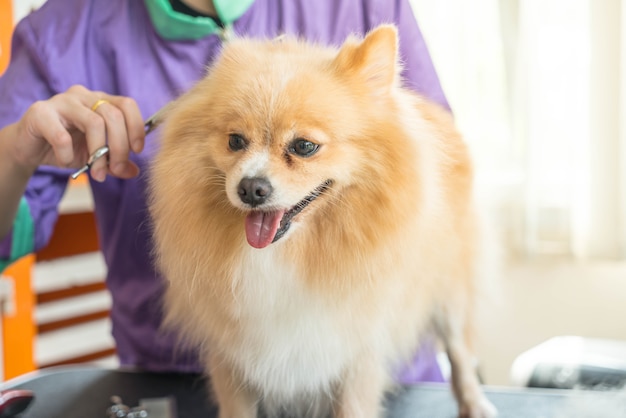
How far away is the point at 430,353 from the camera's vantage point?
1094 mm

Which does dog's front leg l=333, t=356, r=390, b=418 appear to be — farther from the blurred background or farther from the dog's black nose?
the blurred background

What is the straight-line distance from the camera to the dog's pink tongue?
684mm

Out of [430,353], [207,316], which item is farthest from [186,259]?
[430,353]

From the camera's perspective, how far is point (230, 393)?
32.7 inches

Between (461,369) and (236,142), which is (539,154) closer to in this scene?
(461,369)

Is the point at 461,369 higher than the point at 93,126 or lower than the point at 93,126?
lower

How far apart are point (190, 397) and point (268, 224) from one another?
1.55 feet

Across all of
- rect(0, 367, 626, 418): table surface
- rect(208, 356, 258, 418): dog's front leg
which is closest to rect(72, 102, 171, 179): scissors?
rect(208, 356, 258, 418): dog's front leg

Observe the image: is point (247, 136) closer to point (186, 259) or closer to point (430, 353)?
point (186, 259)

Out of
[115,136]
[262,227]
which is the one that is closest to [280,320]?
[262,227]

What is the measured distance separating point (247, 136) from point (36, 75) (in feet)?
1.97

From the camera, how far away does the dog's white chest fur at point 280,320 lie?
74 cm

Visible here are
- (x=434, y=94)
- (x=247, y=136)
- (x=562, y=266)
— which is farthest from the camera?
(x=562, y=266)

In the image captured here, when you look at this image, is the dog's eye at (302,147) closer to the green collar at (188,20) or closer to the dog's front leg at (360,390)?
the dog's front leg at (360,390)
